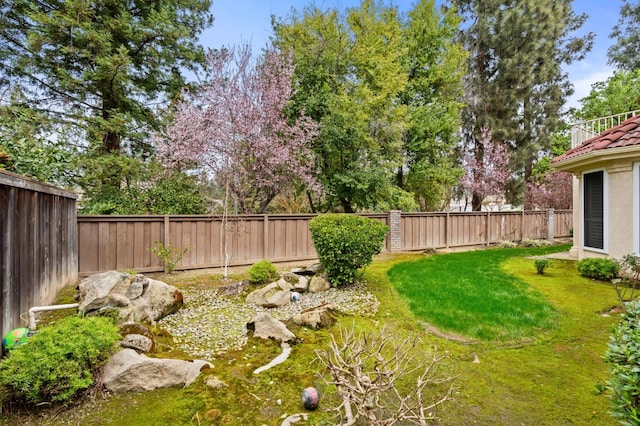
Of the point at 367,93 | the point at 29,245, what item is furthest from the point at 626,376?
the point at 367,93

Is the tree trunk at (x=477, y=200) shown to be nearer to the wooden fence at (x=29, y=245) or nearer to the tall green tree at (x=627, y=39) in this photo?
the tall green tree at (x=627, y=39)

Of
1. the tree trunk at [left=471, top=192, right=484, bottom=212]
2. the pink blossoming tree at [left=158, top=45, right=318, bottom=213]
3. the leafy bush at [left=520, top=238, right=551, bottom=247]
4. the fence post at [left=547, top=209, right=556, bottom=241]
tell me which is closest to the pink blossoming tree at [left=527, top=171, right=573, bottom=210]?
the tree trunk at [left=471, top=192, right=484, bottom=212]

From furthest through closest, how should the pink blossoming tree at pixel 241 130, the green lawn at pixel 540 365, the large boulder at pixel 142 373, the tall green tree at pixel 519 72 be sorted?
the tall green tree at pixel 519 72, the pink blossoming tree at pixel 241 130, the large boulder at pixel 142 373, the green lawn at pixel 540 365

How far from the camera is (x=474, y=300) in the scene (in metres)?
5.09

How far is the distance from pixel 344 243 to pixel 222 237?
3.65 meters

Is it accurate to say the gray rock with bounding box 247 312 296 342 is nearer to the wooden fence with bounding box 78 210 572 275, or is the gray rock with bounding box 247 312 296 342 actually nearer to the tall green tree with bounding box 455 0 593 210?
the wooden fence with bounding box 78 210 572 275

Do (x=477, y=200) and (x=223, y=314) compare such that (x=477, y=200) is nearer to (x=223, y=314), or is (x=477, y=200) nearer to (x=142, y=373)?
(x=223, y=314)

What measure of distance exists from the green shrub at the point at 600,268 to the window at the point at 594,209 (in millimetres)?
727

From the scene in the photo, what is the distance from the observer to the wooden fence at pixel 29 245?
120 inches

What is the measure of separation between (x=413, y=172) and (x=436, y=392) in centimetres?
1270

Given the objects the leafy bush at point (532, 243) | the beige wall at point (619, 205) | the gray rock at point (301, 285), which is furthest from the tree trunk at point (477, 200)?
the gray rock at point (301, 285)

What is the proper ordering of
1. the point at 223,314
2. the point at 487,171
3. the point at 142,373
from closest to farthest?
the point at 142,373 < the point at 223,314 < the point at 487,171

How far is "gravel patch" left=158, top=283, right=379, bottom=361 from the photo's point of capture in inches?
144

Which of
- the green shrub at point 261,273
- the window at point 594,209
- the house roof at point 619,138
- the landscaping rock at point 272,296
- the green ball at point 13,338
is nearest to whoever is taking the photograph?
the green ball at point 13,338
